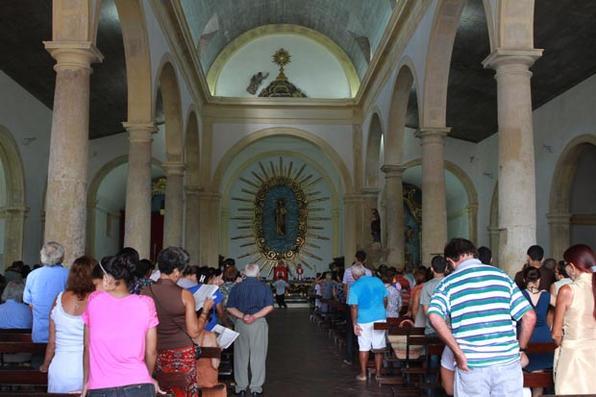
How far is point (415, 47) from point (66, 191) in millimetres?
8361

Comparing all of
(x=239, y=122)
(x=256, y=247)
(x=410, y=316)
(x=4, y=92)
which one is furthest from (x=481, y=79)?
(x=256, y=247)

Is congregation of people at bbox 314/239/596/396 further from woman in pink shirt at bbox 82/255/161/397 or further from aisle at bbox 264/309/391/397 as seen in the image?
aisle at bbox 264/309/391/397

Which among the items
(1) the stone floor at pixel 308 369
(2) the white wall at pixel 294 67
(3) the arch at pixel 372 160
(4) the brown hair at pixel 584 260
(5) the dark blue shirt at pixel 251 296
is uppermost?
(2) the white wall at pixel 294 67

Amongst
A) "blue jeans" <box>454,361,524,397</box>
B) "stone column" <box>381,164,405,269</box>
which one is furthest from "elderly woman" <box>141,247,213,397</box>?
"stone column" <box>381,164,405,269</box>

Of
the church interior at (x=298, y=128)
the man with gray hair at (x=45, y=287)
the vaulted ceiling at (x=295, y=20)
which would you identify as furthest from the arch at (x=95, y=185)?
the man with gray hair at (x=45, y=287)

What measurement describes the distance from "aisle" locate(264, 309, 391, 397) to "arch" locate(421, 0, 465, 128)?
480 cm

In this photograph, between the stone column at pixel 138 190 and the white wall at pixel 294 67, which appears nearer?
the stone column at pixel 138 190

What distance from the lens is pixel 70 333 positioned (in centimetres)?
434

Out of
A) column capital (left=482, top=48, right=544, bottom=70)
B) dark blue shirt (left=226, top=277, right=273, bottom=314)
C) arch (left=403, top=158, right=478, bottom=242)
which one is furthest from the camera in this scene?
arch (left=403, top=158, right=478, bottom=242)

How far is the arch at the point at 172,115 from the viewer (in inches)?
651

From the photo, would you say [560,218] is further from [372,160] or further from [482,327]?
[482,327]

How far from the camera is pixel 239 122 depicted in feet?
75.8

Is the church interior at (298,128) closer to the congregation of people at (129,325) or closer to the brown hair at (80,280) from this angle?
the congregation of people at (129,325)

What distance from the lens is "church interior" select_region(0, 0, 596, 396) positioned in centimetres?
879
